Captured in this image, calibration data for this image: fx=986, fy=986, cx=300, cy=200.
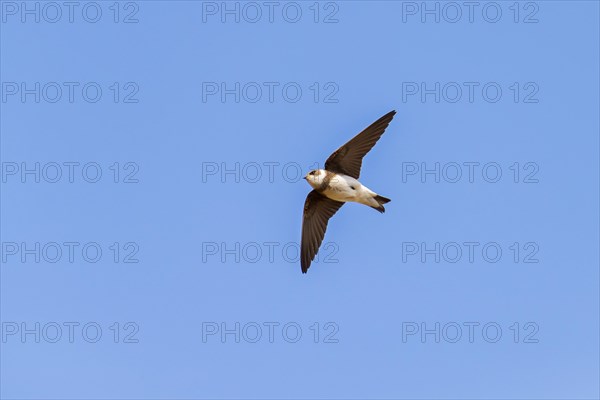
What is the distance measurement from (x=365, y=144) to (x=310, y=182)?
89 centimetres

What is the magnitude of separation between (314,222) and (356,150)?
1433 millimetres

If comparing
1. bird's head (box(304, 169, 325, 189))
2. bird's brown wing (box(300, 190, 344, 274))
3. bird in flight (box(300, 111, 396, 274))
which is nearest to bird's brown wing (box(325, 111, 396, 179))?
bird in flight (box(300, 111, 396, 274))

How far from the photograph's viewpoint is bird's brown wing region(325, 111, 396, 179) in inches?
509

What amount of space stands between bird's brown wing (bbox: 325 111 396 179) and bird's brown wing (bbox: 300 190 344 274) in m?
0.86

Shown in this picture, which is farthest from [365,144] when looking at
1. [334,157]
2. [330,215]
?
[330,215]

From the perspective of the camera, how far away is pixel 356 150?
1298cm

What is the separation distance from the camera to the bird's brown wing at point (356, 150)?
1292 centimetres

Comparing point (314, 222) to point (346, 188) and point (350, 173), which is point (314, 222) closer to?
point (350, 173)

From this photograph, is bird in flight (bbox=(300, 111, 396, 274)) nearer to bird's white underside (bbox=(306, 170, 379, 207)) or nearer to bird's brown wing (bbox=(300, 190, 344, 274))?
bird's white underside (bbox=(306, 170, 379, 207))

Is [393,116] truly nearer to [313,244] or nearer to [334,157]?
[334,157]

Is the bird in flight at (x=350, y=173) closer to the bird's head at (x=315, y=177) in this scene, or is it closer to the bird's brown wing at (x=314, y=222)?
the bird's head at (x=315, y=177)

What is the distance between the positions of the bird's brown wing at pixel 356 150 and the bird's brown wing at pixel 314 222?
857 mm

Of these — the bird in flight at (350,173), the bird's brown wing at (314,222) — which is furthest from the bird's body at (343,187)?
the bird's brown wing at (314,222)

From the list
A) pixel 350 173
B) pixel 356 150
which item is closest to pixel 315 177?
pixel 350 173
